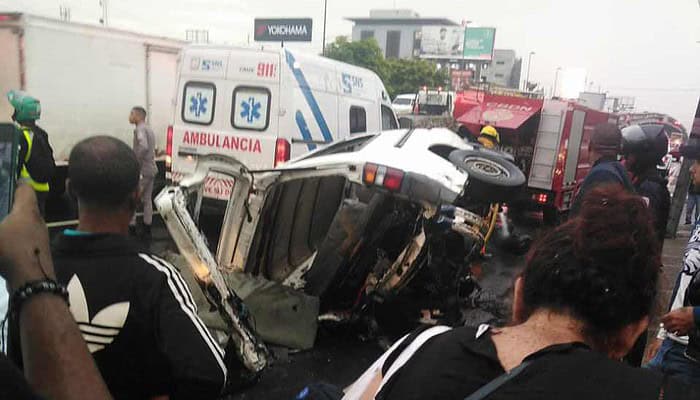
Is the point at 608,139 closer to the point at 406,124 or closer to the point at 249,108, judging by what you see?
the point at 249,108

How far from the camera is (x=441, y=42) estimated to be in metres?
80.3

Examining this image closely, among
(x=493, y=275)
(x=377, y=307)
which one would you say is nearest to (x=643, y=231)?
(x=377, y=307)

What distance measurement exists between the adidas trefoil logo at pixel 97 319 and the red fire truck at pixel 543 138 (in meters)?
9.14

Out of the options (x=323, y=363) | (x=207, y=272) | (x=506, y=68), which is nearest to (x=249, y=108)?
(x=323, y=363)

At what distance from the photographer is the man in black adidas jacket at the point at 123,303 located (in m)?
1.58

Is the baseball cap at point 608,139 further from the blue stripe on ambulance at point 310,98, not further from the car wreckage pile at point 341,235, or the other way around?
the blue stripe on ambulance at point 310,98

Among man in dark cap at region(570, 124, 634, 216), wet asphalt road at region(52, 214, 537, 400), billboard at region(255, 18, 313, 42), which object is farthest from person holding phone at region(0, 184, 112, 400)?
billboard at region(255, 18, 313, 42)

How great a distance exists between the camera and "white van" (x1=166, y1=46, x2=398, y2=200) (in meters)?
7.06

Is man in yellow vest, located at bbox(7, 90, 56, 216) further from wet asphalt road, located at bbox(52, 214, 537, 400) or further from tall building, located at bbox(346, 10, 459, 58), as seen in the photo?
tall building, located at bbox(346, 10, 459, 58)

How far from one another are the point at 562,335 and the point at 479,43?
7842 centimetres

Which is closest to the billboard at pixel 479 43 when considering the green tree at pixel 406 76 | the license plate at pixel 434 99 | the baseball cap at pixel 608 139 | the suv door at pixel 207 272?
the green tree at pixel 406 76

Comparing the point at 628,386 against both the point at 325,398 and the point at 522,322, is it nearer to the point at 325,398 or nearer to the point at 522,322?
the point at 522,322

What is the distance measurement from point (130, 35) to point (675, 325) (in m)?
9.65

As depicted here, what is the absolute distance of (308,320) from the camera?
4.30 metres
